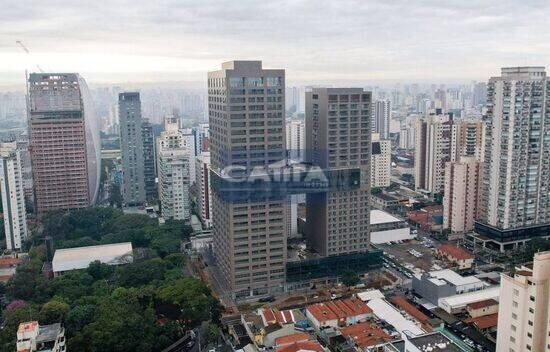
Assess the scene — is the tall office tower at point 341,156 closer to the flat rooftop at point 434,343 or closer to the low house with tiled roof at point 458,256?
the low house with tiled roof at point 458,256

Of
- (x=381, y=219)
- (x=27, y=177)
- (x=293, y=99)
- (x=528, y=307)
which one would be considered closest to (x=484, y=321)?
(x=528, y=307)

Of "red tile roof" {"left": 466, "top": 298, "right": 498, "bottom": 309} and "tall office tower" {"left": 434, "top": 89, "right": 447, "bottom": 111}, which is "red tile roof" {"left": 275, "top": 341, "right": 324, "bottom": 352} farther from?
"tall office tower" {"left": 434, "top": 89, "right": 447, "bottom": 111}

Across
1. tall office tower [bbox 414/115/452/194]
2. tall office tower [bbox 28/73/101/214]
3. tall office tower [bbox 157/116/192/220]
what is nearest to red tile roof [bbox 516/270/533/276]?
tall office tower [bbox 157/116/192/220]

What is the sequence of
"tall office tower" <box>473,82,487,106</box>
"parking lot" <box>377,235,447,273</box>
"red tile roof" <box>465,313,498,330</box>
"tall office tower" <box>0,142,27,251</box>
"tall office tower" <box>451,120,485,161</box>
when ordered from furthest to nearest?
"tall office tower" <box>473,82,487,106</box> < "tall office tower" <box>451,120,485,161</box> < "tall office tower" <box>0,142,27,251</box> < "parking lot" <box>377,235,447,273</box> < "red tile roof" <box>465,313,498,330</box>

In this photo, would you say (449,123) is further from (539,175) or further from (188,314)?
(188,314)

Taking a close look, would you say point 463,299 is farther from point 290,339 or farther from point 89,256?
point 89,256

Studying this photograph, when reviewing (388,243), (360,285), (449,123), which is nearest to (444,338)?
(360,285)

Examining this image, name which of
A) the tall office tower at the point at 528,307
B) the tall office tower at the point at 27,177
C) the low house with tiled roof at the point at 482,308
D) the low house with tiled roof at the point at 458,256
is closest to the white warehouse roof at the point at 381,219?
the low house with tiled roof at the point at 458,256
